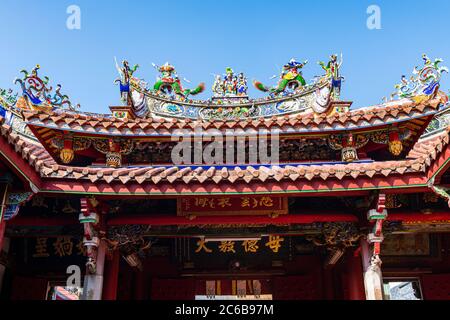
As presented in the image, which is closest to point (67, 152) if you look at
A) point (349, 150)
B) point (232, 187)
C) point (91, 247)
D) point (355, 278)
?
point (91, 247)

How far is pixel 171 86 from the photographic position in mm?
12008

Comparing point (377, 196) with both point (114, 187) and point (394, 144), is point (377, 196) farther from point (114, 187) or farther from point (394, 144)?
point (114, 187)

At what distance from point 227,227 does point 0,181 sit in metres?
3.37

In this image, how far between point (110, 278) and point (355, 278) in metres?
3.99

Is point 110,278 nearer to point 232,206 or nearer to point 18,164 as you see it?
point 232,206

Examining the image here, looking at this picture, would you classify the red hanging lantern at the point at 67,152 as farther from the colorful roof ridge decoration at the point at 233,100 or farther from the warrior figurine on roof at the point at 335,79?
the warrior figurine on roof at the point at 335,79

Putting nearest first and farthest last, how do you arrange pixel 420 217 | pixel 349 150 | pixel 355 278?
pixel 420 217
pixel 355 278
pixel 349 150

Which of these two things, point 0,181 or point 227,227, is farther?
point 227,227

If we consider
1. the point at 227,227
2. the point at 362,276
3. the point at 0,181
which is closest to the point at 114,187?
the point at 0,181

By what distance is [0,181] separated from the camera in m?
5.45

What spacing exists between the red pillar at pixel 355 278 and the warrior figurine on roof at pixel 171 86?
22.0 feet

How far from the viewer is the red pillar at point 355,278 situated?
664cm

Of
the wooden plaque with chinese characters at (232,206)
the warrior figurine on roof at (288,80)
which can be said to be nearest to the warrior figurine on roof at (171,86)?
the warrior figurine on roof at (288,80)

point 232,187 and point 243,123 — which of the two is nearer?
point 232,187
